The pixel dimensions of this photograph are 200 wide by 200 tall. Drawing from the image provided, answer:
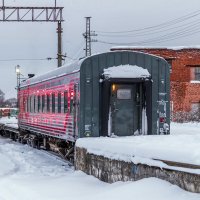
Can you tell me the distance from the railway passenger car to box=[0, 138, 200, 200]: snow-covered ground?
1526mm

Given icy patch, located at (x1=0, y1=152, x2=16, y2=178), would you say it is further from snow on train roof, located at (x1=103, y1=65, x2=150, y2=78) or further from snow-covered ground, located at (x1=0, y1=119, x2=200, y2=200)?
snow on train roof, located at (x1=103, y1=65, x2=150, y2=78)

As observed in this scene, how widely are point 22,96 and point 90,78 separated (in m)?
11.8

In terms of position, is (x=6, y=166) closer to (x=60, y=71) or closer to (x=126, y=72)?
(x=60, y=71)

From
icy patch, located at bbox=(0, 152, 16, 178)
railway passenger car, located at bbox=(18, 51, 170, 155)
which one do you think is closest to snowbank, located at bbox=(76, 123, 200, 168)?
railway passenger car, located at bbox=(18, 51, 170, 155)

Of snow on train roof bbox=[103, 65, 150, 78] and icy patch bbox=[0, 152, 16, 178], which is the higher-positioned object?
snow on train roof bbox=[103, 65, 150, 78]

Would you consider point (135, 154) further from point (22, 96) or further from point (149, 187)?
point (22, 96)

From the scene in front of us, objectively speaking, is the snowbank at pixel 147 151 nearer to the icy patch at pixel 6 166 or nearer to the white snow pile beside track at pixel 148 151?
the white snow pile beside track at pixel 148 151

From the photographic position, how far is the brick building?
42.5 metres

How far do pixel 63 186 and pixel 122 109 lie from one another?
16.1 ft

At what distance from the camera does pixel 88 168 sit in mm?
13945

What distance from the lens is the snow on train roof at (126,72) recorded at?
53.2ft

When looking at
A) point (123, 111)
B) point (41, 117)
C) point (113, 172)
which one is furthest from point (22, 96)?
point (113, 172)

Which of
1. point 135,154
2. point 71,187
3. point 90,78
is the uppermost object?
point 90,78

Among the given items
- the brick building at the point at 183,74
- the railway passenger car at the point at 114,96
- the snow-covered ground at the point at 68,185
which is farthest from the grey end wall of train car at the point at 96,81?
the brick building at the point at 183,74
